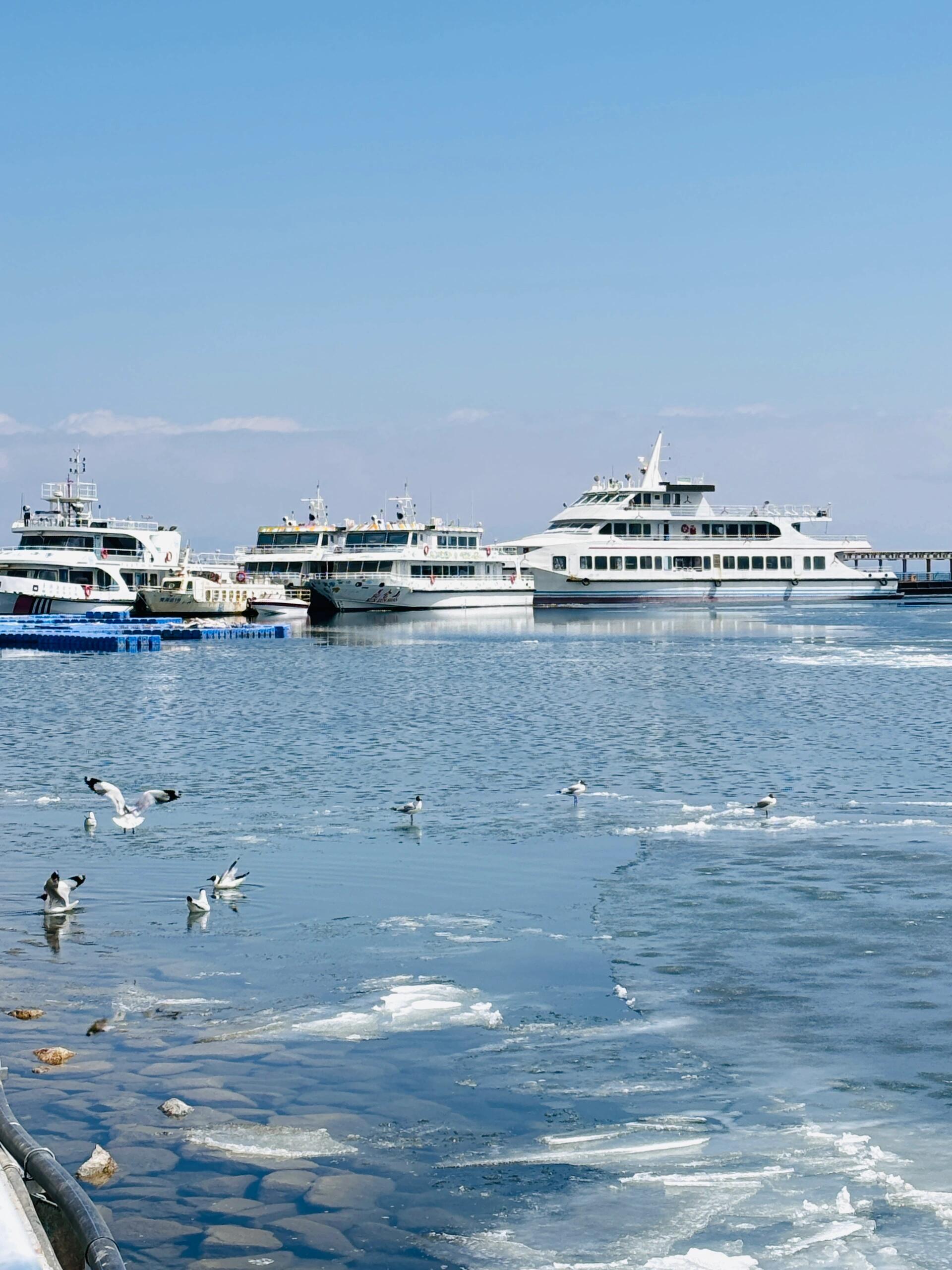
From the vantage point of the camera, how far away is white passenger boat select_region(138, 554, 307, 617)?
245 ft

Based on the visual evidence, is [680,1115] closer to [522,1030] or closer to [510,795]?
[522,1030]

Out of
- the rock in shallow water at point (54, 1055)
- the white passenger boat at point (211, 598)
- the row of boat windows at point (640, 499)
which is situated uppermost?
the row of boat windows at point (640, 499)

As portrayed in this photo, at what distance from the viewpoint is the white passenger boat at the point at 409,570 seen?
84.2 m

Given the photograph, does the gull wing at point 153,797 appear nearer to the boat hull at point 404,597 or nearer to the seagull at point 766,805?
the seagull at point 766,805

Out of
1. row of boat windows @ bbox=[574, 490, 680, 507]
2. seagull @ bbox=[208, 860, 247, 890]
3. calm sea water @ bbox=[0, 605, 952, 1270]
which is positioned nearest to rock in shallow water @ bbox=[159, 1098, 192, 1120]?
calm sea water @ bbox=[0, 605, 952, 1270]

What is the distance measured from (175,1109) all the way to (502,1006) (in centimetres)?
292

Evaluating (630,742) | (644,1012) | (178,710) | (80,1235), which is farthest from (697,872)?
(178,710)

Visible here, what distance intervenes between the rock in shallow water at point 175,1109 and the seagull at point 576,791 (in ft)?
37.5

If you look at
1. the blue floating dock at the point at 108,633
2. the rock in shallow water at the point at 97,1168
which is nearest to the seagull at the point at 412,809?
the rock in shallow water at the point at 97,1168

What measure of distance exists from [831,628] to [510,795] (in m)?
56.9

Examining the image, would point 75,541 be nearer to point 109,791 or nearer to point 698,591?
point 698,591

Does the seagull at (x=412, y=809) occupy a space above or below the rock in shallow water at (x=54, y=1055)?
above

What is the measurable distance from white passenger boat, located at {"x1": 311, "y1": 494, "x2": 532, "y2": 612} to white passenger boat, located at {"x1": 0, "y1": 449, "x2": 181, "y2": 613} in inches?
508

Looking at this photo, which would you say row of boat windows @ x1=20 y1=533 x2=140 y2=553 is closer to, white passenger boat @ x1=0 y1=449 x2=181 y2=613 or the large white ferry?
white passenger boat @ x1=0 y1=449 x2=181 y2=613
